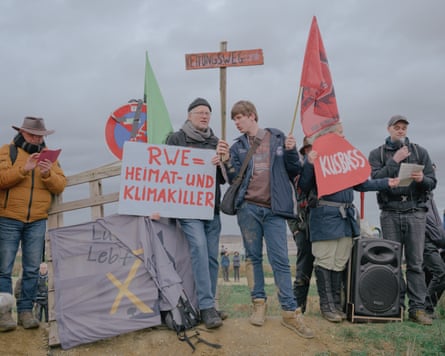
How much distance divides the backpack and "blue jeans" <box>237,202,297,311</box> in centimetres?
92

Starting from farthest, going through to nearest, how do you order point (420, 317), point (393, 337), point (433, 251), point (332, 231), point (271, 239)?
point (433, 251) < point (420, 317) < point (332, 231) < point (393, 337) < point (271, 239)

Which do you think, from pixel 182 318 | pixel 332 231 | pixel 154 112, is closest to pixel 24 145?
pixel 154 112

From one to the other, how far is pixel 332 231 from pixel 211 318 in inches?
69.6

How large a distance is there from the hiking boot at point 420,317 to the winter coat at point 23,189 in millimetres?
4630

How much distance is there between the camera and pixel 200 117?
552 cm

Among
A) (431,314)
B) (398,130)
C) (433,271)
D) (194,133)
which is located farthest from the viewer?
(433,271)

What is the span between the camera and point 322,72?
5707mm

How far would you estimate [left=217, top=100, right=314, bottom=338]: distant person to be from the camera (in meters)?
5.27

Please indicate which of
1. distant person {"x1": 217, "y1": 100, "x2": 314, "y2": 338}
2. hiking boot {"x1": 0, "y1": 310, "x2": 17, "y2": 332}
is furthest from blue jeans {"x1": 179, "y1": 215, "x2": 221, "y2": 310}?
hiking boot {"x1": 0, "y1": 310, "x2": 17, "y2": 332}

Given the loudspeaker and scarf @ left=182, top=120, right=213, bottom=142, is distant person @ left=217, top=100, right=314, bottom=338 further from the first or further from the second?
the loudspeaker

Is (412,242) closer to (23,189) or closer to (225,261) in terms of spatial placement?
(23,189)

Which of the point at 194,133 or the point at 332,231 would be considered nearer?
the point at 194,133

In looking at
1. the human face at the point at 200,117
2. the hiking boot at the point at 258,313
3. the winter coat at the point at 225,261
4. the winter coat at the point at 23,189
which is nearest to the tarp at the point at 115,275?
the winter coat at the point at 23,189

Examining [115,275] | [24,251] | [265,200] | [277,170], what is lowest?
[115,275]
